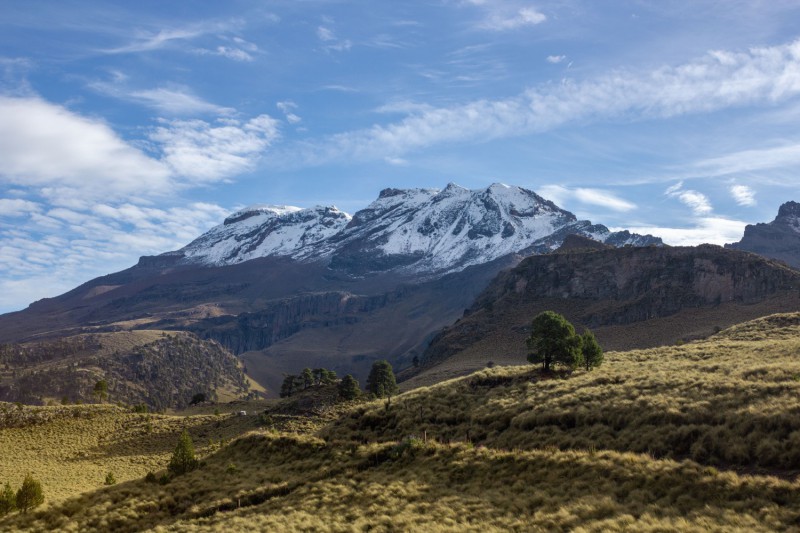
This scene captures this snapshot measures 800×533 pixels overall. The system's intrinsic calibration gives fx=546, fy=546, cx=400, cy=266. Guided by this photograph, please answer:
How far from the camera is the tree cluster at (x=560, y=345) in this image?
4844 cm

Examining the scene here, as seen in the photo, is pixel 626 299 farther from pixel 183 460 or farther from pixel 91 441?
pixel 183 460

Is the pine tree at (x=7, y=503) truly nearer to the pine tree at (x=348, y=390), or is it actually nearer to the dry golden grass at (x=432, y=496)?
the dry golden grass at (x=432, y=496)

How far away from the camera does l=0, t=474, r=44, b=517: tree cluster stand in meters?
32.1

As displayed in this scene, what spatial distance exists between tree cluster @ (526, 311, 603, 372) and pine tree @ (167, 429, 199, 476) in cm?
2992

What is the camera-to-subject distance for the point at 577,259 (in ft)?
571

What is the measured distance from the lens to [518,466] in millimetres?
27031

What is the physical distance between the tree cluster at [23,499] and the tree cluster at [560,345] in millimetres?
38357

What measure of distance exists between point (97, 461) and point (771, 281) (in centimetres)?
14582

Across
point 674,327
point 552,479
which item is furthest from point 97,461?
point 674,327

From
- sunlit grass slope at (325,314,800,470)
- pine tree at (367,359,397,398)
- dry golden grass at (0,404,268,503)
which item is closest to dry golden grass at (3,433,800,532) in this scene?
sunlit grass slope at (325,314,800,470)

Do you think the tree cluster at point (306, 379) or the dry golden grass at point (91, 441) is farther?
the tree cluster at point (306, 379)

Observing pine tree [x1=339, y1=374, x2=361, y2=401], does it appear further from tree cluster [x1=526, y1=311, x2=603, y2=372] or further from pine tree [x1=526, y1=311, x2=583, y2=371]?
pine tree [x1=526, y1=311, x2=583, y2=371]

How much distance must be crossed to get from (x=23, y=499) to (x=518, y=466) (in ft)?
95.3

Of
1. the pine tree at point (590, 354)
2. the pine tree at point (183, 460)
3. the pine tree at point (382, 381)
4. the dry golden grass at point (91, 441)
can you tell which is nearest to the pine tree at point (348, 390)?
the pine tree at point (382, 381)
